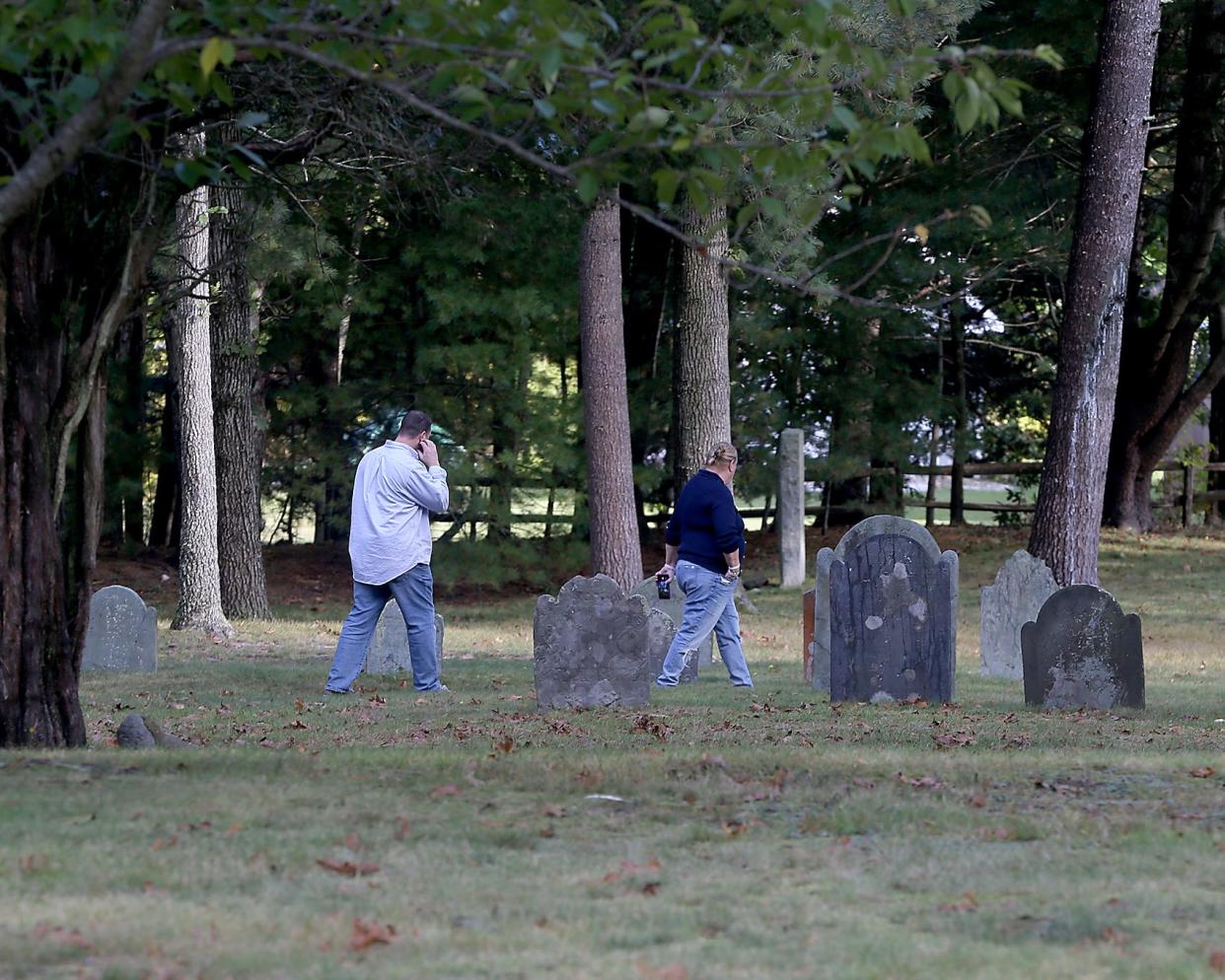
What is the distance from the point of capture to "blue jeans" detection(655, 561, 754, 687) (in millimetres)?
12219

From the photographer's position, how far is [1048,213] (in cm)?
2689

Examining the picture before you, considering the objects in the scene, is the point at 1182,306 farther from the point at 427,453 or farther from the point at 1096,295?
the point at 427,453

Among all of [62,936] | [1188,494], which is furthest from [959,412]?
[62,936]

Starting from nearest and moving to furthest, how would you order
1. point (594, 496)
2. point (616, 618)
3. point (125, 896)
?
point (125, 896), point (616, 618), point (594, 496)

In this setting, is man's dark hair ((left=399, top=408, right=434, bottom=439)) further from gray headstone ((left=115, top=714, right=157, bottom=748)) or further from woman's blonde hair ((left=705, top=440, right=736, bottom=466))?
gray headstone ((left=115, top=714, right=157, bottom=748))

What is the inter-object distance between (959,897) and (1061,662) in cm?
600

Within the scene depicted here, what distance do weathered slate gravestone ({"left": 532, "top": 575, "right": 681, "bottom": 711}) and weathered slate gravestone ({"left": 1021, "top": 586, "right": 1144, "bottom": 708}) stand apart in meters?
2.75

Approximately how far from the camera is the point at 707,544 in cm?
1220

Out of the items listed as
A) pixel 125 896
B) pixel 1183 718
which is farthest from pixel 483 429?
pixel 125 896

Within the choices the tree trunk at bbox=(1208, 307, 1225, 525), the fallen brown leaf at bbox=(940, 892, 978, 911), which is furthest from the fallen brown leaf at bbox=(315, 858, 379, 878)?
the tree trunk at bbox=(1208, 307, 1225, 525)

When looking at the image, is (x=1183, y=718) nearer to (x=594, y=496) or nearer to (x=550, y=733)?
(x=550, y=733)

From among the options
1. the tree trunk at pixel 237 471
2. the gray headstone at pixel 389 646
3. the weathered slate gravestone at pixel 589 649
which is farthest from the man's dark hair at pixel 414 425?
the tree trunk at pixel 237 471

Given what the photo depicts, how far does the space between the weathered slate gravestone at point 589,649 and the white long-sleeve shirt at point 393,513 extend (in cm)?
125

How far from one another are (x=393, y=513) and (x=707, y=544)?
2421mm
